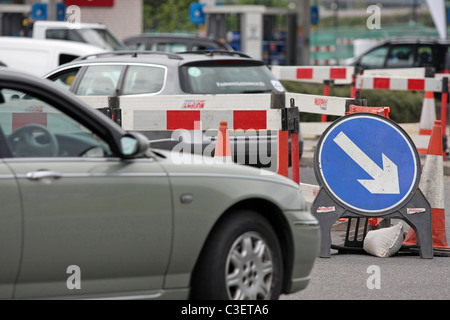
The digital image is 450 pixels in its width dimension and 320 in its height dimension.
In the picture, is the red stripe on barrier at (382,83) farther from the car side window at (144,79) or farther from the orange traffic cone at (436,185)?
the orange traffic cone at (436,185)

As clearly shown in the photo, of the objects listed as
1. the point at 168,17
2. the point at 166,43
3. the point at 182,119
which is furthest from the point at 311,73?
the point at 168,17

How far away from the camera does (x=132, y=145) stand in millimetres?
5387

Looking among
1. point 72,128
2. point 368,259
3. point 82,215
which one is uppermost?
point 72,128

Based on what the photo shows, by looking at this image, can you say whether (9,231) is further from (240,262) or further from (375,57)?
(375,57)

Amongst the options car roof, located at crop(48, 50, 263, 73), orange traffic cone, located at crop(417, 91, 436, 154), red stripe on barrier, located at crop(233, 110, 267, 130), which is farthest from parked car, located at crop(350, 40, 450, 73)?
red stripe on barrier, located at crop(233, 110, 267, 130)

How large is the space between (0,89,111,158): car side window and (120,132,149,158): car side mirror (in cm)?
10

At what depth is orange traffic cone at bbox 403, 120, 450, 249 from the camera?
27.9 feet

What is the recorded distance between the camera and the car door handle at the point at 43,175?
16.7ft

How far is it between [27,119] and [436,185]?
3979 mm

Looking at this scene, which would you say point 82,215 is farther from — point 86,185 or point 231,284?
point 231,284

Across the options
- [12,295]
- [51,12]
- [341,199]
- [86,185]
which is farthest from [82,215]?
[51,12]

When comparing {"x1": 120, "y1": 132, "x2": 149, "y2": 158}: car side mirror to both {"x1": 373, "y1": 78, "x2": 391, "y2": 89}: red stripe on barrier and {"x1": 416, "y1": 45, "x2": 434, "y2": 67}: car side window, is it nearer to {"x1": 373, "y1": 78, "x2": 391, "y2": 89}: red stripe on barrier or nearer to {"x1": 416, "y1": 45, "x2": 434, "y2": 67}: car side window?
{"x1": 373, "y1": 78, "x2": 391, "y2": 89}: red stripe on barrier

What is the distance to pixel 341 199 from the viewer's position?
818 cm
